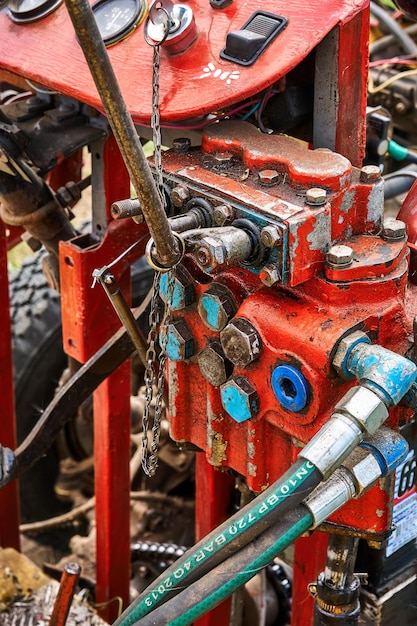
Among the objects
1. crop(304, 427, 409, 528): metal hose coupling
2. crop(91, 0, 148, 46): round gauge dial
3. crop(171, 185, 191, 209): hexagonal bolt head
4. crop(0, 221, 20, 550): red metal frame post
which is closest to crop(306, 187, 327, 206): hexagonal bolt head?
crop(171, 185, 191, 209): hexagonal bolt head

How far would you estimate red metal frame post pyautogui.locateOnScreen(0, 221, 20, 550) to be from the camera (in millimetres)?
1880

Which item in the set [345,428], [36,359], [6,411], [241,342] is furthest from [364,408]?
[36,359]

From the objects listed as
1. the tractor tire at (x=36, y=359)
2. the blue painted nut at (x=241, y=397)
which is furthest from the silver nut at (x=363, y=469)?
the tractor tire at (x=36, y=359)

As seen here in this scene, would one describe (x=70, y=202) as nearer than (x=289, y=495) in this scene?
No

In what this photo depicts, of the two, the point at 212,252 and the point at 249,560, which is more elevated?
the point at 212,252

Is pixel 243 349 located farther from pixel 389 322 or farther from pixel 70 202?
pixel 70 202

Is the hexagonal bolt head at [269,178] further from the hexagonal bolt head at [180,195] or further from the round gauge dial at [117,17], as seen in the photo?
the round gauge dial at [117,17]

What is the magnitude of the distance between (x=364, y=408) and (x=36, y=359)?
60.6 inches

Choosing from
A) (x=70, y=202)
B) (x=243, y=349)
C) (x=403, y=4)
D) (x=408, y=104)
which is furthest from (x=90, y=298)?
(x=408, y=104)

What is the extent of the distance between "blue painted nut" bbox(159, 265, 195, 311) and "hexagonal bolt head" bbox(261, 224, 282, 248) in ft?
0.59

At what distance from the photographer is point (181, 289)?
116 centimetres

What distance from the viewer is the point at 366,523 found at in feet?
3.68

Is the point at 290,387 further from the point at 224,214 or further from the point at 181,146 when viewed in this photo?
the point at 181,146

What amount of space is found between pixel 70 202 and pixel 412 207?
735 mm
